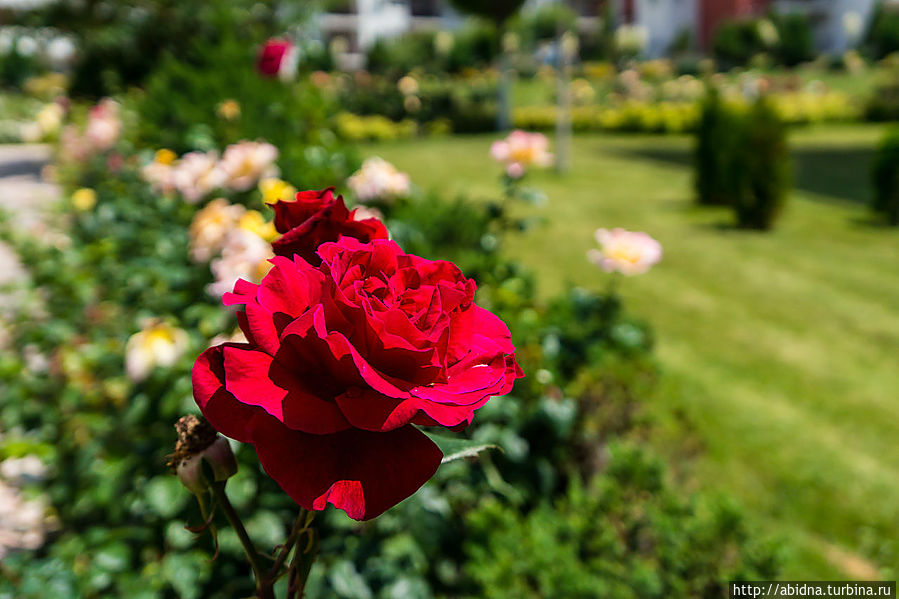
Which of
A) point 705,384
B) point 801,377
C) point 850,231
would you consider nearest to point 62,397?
point 705,384

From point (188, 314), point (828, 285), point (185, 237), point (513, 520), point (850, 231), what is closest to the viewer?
point (513, 520)

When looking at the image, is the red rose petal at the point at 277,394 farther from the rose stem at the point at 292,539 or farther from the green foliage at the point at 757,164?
the green foliage at the point at 757,164

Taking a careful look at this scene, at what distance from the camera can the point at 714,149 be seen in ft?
28.0

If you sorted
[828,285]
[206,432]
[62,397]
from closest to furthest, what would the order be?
[206,432] → [62,397] → [828,285]

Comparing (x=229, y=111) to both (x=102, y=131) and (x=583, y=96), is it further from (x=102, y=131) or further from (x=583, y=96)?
(x=583, y=96)

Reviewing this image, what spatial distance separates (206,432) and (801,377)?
4112mm

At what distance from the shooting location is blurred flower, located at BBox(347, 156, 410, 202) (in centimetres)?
262

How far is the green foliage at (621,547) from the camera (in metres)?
1.71

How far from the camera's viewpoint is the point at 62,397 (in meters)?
2.44

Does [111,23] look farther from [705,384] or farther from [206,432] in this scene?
[206,432]

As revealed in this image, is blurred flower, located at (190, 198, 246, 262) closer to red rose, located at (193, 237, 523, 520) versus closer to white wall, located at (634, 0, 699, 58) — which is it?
red rose, located at (193, 237, 523, 520)

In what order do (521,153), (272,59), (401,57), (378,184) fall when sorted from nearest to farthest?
(378,184) → (521,153) → (272,59) → (401,57)

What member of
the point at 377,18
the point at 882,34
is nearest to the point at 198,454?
the point at 882,34

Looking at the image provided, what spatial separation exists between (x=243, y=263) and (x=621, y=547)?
1272 mm
